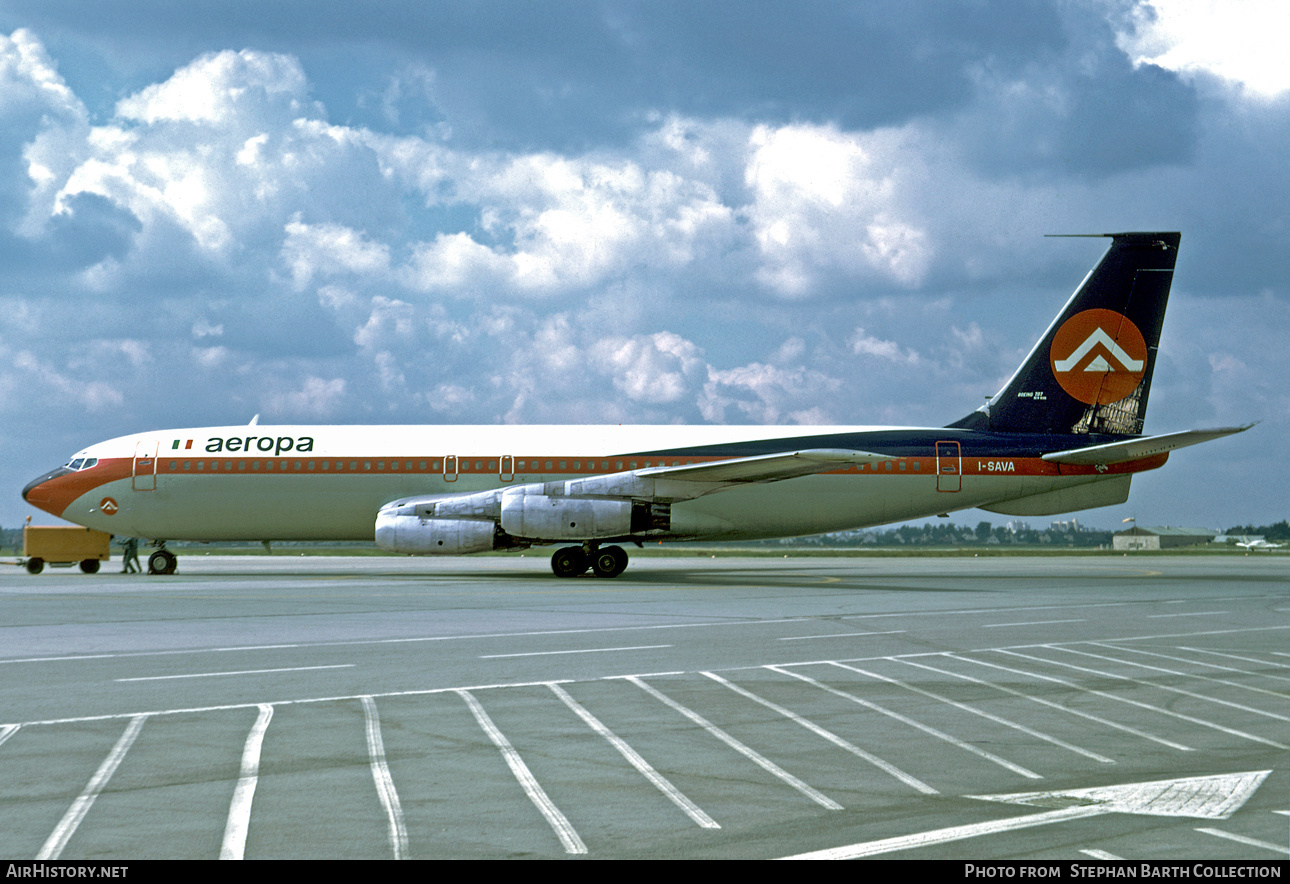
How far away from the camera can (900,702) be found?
920 cm

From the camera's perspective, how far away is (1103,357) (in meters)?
31.7

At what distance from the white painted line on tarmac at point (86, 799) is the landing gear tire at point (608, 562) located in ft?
71.6

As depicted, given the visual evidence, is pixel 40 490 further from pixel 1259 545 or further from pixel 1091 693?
pixel 1259 545

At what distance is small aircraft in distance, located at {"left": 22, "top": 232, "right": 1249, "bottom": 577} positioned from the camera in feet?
99.7

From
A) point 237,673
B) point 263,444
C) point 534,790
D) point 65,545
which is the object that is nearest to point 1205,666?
point 534,790

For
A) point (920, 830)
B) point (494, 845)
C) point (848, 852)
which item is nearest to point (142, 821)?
point (494, 845)

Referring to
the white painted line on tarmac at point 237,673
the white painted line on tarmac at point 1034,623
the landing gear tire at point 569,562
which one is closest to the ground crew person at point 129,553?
the landing gear tire at point 569,562

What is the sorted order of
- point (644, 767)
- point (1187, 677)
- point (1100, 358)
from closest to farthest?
point (644, 767)
point (1187, 677)
point (1100, 358)

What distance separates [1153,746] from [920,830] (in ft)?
9.79

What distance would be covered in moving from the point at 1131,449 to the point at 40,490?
3207 cm

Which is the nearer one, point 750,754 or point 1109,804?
point 1109,804

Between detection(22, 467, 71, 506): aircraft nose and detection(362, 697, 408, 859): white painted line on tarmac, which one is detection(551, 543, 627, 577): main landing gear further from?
detection(362, 697, 408, 859): white painted line on tarmac

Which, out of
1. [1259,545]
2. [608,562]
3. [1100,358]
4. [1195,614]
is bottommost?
[1259,545]

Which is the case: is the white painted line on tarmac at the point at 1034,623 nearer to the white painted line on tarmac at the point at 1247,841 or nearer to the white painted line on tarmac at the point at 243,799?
the white painted line on tarmac at the point at 1247,841
